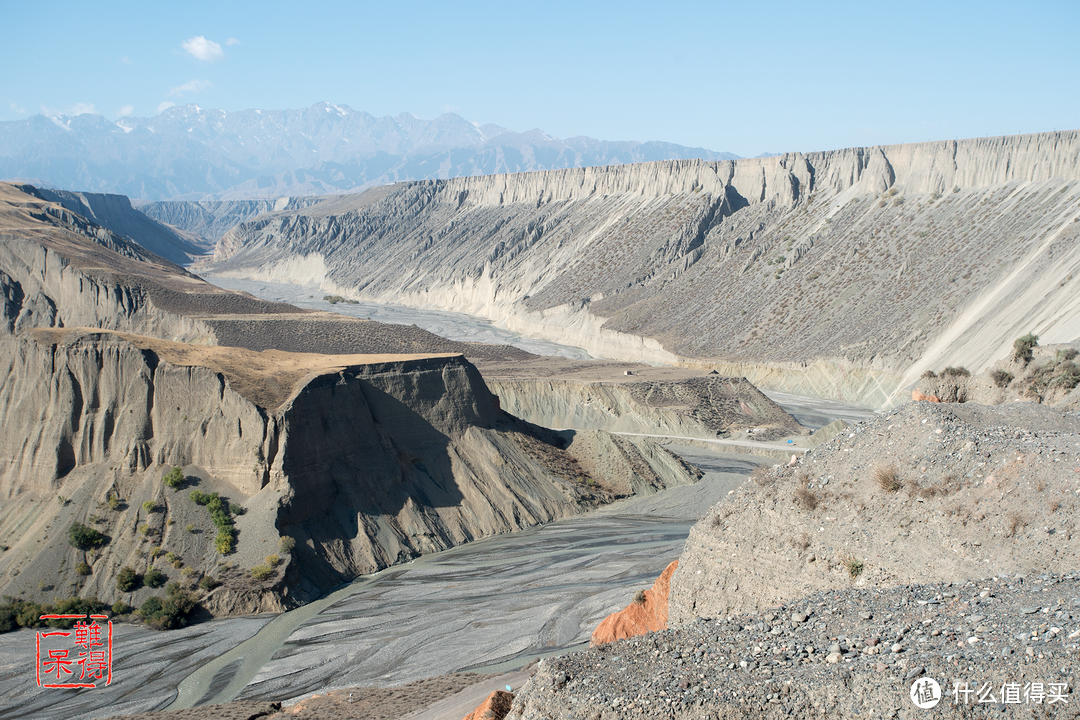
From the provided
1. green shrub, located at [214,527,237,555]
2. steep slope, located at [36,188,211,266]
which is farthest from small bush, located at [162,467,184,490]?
steep slope, located at [36,188,211,266]

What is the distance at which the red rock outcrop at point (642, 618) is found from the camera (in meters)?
16.1

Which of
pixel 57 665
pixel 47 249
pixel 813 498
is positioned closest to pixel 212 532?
pixel 57 665

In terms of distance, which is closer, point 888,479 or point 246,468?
point 888,479

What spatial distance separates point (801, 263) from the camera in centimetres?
7275

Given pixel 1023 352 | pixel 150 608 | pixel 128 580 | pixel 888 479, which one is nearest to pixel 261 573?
pixel 150 608

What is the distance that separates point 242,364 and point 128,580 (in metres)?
9.43

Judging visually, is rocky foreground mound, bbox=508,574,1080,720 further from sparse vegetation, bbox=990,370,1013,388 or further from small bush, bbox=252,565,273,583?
sparse vegetation, bbox=990,370,1013,388

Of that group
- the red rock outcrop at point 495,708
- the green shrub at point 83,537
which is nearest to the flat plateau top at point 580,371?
the green shrub at point 83,537

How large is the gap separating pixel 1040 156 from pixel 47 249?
78.0m

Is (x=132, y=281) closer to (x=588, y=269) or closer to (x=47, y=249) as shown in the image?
(x=47, y=249)

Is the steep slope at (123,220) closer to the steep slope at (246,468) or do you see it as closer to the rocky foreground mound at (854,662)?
the steep slope at (246,468)

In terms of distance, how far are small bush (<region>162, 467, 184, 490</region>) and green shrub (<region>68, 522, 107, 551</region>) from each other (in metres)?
2.51

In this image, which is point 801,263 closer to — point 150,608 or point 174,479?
point 174,479

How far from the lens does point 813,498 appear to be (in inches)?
566
